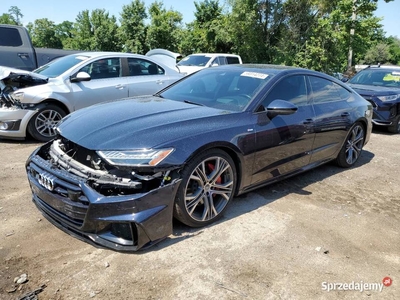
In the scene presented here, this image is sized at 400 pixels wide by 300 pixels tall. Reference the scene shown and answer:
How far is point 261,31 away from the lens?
21.9 meters

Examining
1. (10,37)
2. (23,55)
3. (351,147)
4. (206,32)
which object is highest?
(206,32)

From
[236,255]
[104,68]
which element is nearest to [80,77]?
[104,68]

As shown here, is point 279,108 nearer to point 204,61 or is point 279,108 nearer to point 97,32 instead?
point 204,61

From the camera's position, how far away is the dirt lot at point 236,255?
2.39 m

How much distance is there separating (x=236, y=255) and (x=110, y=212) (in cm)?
108

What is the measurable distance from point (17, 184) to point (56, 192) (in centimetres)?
163

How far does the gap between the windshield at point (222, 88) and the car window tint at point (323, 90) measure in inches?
31.2

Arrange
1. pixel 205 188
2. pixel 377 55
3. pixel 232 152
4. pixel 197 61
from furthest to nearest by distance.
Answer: pixel 377 55 → pixel 197 61 → pixel 232 152 → pixel 205 188

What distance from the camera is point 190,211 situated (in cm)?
300

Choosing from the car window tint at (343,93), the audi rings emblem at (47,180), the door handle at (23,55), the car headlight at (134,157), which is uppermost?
the door handle at (23,55)

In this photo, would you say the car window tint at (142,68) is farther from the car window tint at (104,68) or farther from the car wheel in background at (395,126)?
the car wheel in background at (395,126)

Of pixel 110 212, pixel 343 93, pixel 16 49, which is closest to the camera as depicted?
pixel 110 212

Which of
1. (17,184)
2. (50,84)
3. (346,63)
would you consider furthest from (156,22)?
(17,184)

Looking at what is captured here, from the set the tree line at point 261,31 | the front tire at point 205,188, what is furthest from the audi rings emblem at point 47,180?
the tree line at point 261,31
